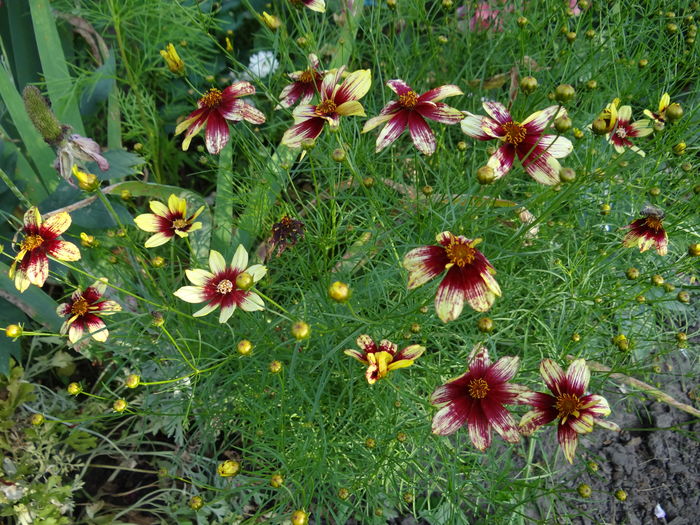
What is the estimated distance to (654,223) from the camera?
1.12m

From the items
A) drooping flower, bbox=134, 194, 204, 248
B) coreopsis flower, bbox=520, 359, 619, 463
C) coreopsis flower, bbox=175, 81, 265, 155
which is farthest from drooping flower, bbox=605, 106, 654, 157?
drooping flower, bbox=134, 194, 204, 248

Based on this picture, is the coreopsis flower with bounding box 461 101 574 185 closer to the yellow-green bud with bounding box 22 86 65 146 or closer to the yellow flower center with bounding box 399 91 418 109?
the yellow flower center with bounding box 399 91 418 109

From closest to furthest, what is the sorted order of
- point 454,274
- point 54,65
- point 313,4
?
1. point 454,274
2. point 313,4
3. point 54,65

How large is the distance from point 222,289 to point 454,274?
456mm

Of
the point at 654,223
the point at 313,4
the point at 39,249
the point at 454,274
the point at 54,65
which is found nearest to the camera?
the point at 454,274

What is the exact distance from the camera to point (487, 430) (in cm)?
94

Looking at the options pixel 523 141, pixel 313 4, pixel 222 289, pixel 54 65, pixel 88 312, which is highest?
pixel 313 4

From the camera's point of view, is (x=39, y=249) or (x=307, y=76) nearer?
(x=39, y=249)

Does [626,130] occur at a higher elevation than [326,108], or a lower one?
lower

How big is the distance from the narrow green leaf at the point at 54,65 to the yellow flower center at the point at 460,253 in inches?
52.3

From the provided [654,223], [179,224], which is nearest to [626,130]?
[654,223]

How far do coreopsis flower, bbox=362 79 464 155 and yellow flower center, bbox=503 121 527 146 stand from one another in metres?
0.09

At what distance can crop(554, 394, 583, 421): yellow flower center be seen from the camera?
0.94 meters

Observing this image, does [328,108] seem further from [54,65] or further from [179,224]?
[54,65]
